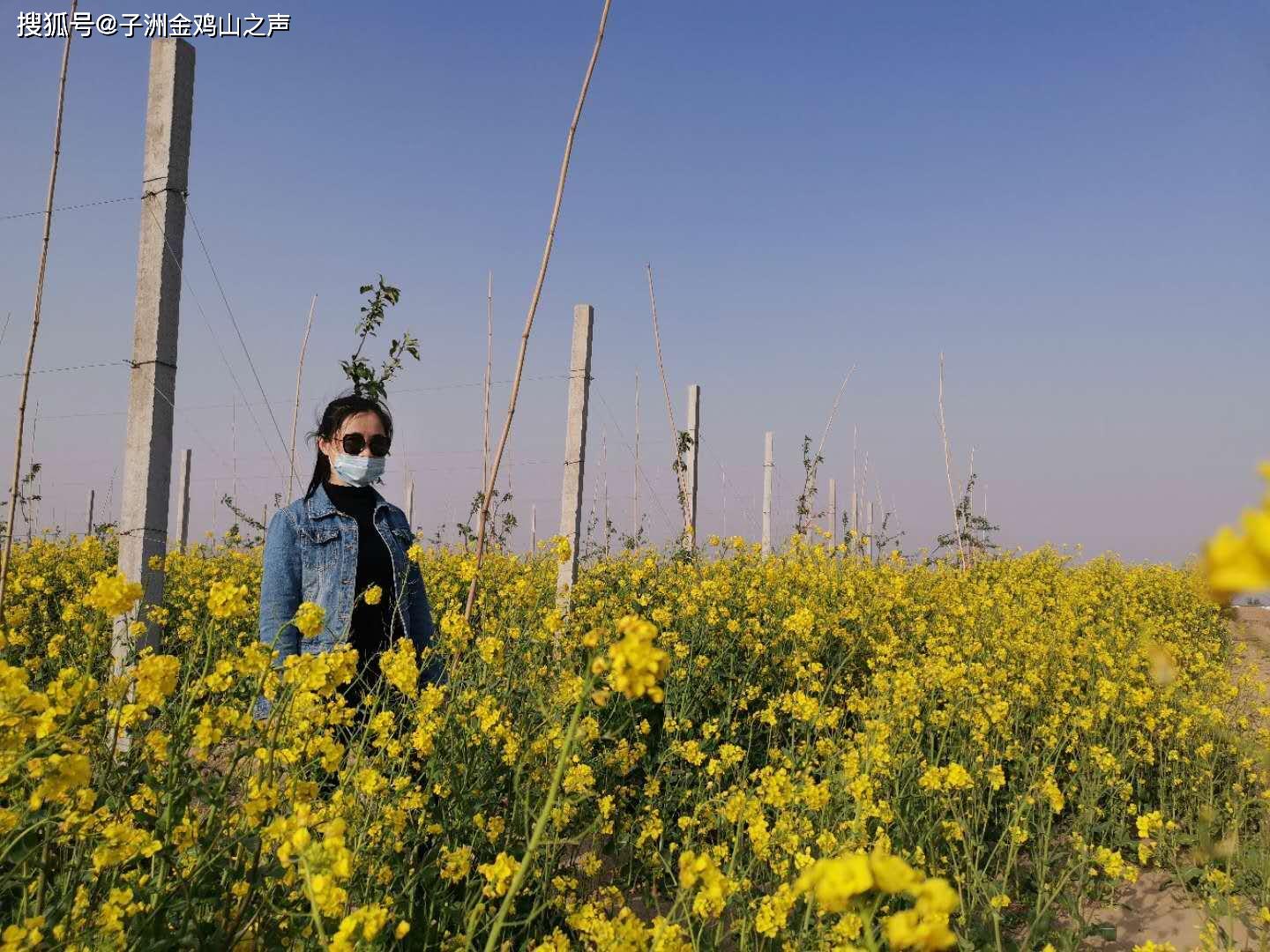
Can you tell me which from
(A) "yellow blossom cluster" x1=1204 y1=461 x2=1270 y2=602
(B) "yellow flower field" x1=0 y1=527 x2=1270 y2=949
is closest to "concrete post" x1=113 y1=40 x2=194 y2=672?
(B) "yellow flower field" x1=0 y1=527 x2=1270 y2=949

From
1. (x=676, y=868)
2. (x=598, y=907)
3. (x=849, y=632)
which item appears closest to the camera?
(x=598, y=907)

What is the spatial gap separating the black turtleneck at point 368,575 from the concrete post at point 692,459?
175 inches

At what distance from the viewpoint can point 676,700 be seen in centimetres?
411

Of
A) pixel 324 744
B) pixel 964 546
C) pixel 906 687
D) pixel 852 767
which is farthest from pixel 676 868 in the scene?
pixel 964 546

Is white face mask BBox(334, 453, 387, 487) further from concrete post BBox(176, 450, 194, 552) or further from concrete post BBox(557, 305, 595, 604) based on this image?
concrete post BBox(176, 450, 194, 552)

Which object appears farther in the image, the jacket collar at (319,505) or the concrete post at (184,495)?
the concrete post at (184,495)

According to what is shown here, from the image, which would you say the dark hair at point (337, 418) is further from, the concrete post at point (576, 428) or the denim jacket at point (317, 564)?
the concrete post at point (576, 428)

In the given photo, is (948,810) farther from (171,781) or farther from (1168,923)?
(171,781)

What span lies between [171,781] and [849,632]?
4792mm

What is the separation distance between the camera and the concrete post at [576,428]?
19.6 ft

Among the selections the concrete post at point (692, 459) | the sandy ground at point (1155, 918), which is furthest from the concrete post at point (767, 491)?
the sandy ground at point (1155, 918)

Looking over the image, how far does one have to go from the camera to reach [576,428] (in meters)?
6.03

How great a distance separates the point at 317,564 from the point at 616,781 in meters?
1.58

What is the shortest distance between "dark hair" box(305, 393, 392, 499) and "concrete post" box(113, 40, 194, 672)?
80 cm
